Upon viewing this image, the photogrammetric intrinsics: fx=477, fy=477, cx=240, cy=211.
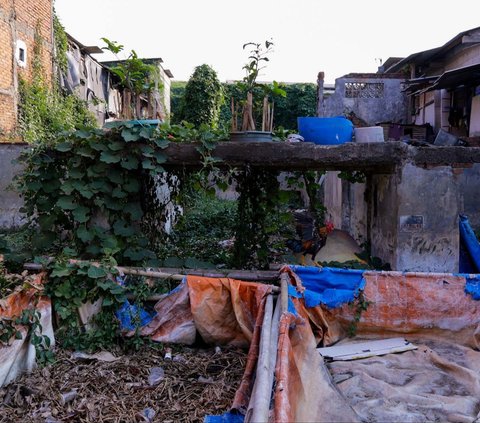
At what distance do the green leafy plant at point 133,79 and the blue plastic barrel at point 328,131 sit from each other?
2.10 metres

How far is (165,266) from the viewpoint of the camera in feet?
19.0

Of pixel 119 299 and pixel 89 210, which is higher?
pixel 89 210

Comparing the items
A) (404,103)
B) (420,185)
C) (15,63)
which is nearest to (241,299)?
(420,185)

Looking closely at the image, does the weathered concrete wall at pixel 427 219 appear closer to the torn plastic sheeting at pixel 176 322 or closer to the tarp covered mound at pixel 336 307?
the tarp covered mound at pixel 336 307

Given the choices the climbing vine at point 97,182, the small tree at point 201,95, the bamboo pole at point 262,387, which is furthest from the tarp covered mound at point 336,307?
the small tree at point 201,95

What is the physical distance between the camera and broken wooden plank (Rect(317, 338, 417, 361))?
4.46 meters

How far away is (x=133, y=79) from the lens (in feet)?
20.0

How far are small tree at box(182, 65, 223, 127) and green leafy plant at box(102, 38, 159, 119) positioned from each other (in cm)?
1594

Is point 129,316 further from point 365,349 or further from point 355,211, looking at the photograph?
point 355,211

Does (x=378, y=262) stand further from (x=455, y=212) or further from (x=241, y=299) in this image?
(x=241, y=299)

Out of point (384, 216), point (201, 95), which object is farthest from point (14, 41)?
point (384, 216)

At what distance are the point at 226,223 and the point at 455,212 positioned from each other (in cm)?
666

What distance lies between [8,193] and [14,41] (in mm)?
4535

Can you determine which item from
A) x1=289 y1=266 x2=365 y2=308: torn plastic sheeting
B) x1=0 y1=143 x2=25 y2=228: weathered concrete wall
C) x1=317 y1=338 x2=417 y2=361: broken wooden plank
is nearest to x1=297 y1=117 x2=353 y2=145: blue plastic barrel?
x1=289 y1=266 x2=365 y2=308: torn plastic sheeting
